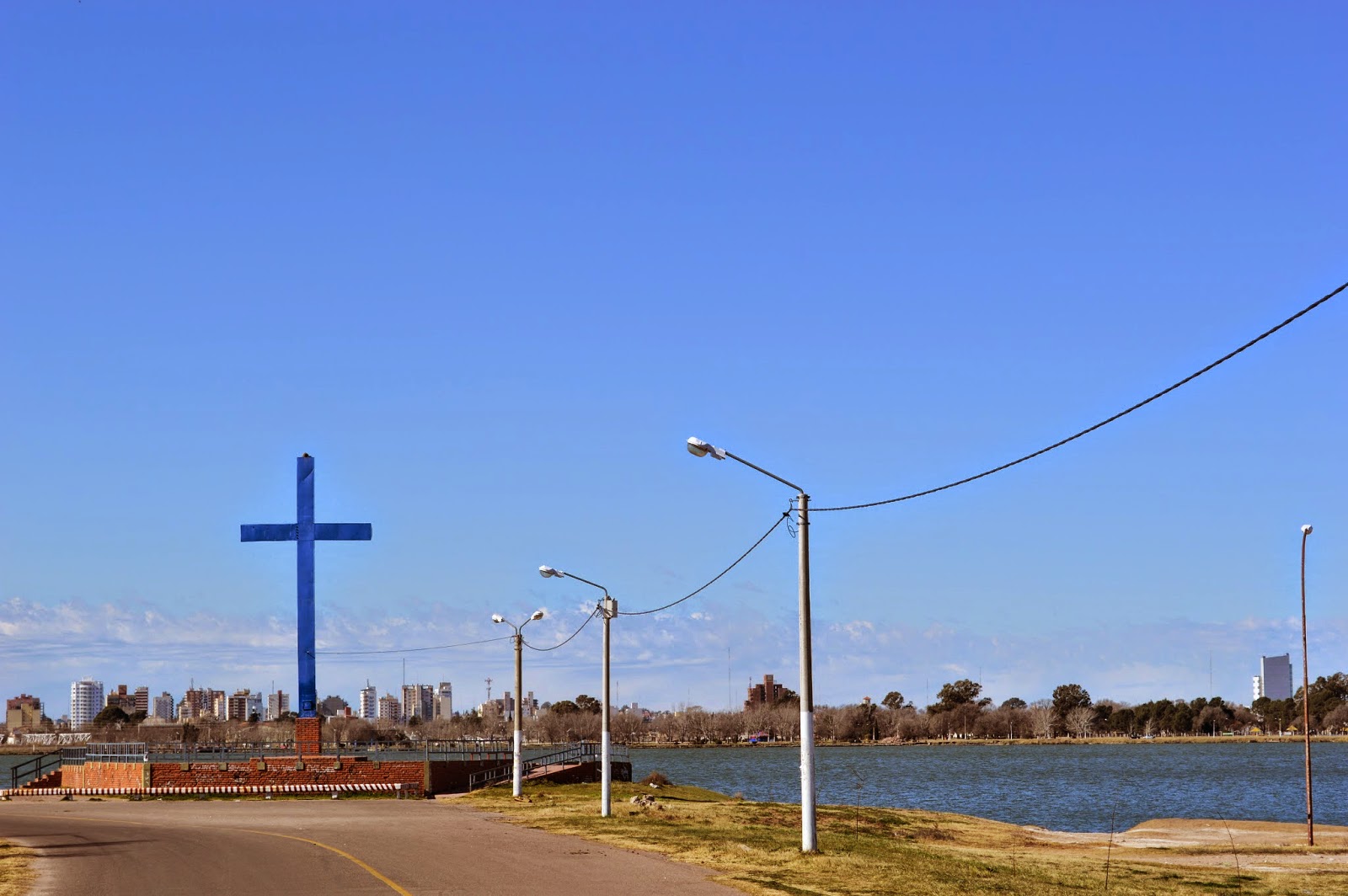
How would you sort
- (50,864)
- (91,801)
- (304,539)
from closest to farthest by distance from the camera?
(50,864) → (91,801) → (304,539)

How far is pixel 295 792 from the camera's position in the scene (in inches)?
2333

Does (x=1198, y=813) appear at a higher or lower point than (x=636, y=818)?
lower

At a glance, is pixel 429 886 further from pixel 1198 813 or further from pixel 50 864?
pixel 1198 813

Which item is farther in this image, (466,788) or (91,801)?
(466,788)

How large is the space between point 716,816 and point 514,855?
13337mm

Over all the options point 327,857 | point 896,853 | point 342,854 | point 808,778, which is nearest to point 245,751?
point 342,854

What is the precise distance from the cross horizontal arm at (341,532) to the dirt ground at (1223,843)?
1191 inches

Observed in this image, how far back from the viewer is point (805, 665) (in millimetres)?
30172

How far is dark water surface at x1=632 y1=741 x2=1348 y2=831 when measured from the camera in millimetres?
77062

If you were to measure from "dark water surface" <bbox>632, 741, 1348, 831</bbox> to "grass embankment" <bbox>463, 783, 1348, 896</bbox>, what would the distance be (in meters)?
20.0

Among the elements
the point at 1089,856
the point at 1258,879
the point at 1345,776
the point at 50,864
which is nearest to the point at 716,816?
the point at 1089,856

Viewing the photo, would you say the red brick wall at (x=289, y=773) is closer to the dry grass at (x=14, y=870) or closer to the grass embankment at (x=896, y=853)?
the grass embankment at (x=896, y=853)

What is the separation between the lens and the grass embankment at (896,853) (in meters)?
27.1

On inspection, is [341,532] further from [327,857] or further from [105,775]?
[327,857]
